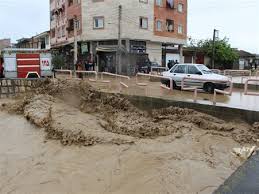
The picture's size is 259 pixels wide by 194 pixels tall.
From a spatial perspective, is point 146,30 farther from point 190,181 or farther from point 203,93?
point 190,181

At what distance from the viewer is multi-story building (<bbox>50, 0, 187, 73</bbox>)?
1266 inches

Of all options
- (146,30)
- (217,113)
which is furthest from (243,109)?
(146,30)

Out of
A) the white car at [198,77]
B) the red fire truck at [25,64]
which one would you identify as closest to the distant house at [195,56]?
the red fire truck at [25,64]

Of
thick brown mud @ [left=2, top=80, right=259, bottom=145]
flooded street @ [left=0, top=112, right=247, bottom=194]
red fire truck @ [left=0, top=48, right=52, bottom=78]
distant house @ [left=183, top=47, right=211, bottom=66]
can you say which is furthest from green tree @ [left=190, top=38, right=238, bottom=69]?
flooded street @ [left=0, top=112, right=247, bottom=194]

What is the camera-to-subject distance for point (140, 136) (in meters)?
10.9

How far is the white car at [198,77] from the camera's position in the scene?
1538 centimetres

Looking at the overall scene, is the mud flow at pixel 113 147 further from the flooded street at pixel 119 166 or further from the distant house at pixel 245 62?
the distant house at pixel 245 62

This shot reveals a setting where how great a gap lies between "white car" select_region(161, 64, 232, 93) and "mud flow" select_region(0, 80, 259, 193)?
3.62 metres

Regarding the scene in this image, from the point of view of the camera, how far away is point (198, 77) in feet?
52.3

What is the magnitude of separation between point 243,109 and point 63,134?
606cm

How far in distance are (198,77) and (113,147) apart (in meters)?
7.83

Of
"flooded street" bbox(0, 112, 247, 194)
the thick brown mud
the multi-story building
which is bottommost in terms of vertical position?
"flooded street" bbox(0, 112, 247, 194)

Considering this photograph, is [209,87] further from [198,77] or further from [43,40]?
[43,40]

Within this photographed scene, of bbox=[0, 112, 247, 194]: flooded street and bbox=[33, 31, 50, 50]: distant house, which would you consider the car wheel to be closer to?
bbox=[0, 112, 247, 194]: flooded street
